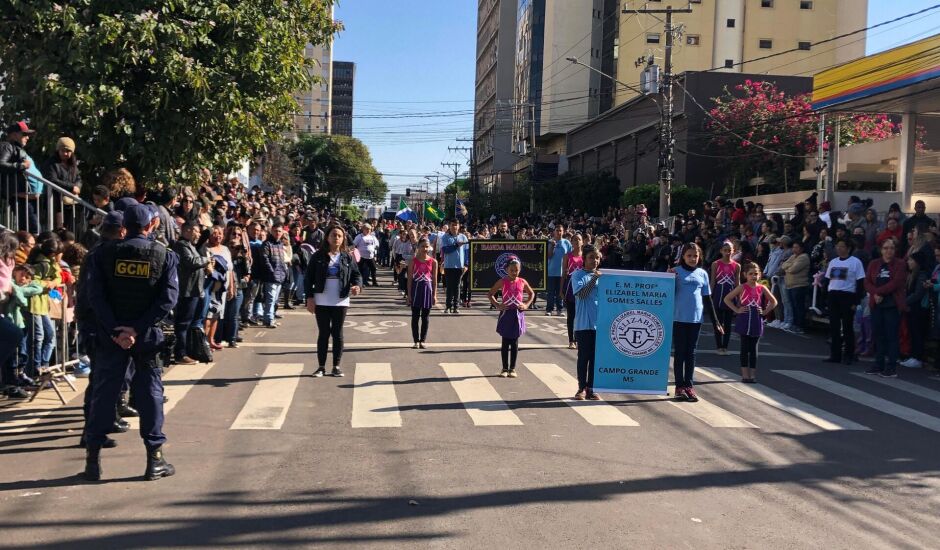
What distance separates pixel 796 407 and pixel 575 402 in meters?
2.54

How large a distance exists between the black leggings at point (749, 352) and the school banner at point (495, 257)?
8472 millimetres

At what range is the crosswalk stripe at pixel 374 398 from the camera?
8.97 meters

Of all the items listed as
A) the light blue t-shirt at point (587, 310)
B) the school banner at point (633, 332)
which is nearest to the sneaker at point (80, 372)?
the light blue t-shirt at point (587, 310)

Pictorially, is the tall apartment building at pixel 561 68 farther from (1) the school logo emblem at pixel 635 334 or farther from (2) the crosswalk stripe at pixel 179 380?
(1) the school logo emblem at pixel 635 334

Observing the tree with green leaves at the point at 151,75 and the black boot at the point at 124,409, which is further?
the tree with green leaves at the point at 151,75

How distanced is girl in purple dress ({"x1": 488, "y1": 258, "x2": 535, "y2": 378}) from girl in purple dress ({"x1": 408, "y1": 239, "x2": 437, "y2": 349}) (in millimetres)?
2254

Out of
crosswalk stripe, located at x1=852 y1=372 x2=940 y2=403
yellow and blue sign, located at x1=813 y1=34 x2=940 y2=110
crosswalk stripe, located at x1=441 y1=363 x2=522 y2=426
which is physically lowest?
crosswalk stripe, located at x1=852 y1=372 x2=940 y2=403

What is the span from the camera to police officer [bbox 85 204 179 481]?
262 inches

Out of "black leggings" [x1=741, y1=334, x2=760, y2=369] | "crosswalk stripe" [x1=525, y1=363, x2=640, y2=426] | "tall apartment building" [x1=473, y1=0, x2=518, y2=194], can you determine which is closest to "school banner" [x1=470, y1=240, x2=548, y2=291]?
"crosswalk stripe" [x1=525, y1=363, x2=640, y2=426]

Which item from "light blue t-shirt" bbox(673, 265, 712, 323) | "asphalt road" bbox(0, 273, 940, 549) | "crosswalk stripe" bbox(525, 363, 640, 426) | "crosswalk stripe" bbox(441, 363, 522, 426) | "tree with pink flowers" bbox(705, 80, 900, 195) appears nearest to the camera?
"asphalt road" bbox(0, 273, 940, 549)

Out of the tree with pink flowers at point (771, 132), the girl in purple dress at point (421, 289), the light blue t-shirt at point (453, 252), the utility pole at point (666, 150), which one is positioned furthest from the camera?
the tree with pink flowers at point (771, 132)

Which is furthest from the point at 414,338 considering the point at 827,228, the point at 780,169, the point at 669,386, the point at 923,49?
the point at 780,169

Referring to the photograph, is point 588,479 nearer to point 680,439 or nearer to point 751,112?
point 680,439

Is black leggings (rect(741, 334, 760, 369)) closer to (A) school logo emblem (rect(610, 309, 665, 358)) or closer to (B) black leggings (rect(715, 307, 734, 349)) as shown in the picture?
(A) school logo emblem (rect(610, 309, 665, 358))
